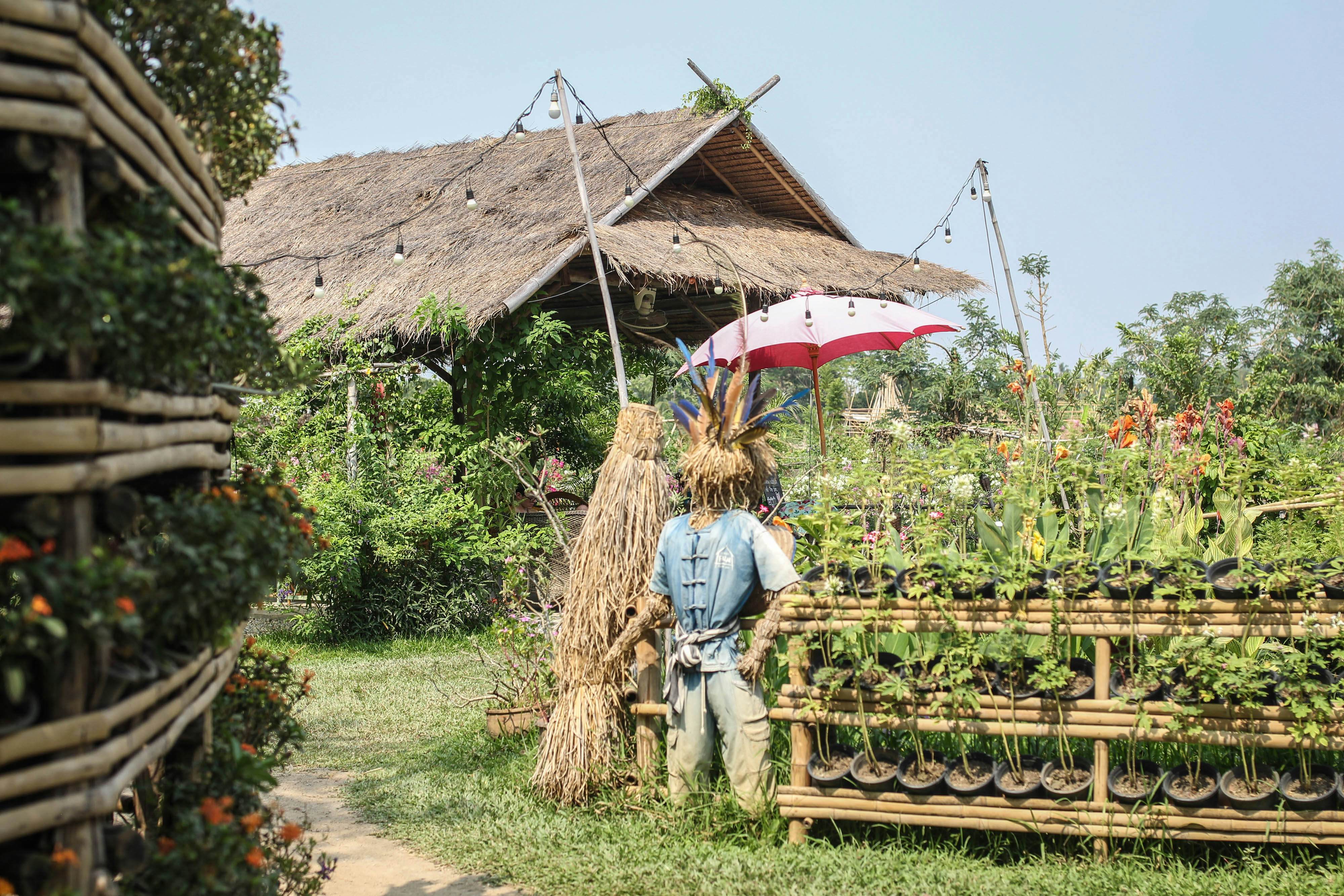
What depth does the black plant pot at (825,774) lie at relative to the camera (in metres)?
4.14

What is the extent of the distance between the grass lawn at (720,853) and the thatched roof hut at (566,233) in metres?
4.80

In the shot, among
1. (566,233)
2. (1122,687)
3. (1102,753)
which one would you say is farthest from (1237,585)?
(566,233)

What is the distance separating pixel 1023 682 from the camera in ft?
13.3

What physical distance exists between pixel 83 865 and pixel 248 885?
0.68 m

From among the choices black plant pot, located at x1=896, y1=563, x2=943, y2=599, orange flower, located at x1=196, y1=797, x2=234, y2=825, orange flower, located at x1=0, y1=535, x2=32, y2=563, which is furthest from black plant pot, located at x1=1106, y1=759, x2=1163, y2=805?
orange flower, located at x1=0, y1=535, x2=32, y2=563

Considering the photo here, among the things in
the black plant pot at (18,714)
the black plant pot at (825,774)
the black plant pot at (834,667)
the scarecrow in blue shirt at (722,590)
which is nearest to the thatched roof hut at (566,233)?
the scarecrow in blue shirt at (722,590)

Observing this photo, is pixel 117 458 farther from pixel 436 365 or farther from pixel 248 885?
pixel 436 365

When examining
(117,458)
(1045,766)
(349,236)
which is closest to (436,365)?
(349,236)

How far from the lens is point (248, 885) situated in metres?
2.68

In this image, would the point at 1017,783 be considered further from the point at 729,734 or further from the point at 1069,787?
the point at 729,734

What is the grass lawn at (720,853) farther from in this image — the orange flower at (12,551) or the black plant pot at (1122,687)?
the orange flower at (12,551)

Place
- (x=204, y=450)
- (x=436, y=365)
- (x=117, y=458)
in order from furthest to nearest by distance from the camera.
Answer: (x=436, y=365) → (x=204, y=450) → (x=117, y=458)

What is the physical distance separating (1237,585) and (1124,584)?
373 millimetres

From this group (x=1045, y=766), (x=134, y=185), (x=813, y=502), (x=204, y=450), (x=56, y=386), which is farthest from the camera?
(x=813, y=502)
